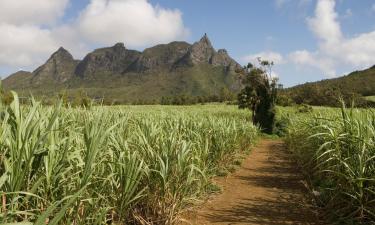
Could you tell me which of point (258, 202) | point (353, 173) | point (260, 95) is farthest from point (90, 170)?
point (260, 95)

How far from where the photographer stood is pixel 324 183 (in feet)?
24.5

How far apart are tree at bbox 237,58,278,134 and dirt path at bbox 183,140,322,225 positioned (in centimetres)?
1759

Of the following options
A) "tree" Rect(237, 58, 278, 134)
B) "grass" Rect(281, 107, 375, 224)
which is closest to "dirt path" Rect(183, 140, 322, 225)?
"grass" Rect(281, 107, 375, 224)

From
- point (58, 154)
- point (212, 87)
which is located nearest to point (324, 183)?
point (58, 154)

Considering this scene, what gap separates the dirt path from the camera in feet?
19.9

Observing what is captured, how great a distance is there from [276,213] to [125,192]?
3207 millimetres

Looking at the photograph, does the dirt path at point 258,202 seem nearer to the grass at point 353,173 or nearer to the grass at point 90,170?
the grass at point 353,173

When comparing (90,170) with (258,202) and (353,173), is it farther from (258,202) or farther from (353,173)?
(258,202)

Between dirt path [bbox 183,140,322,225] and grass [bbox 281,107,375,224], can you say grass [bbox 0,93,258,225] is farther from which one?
grass [bbox 281,107,375,224]

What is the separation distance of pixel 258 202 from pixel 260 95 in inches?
948

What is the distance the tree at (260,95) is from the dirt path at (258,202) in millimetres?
17593

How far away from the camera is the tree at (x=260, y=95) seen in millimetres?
29031

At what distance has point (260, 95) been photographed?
101ft

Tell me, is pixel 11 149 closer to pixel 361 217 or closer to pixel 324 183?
pixel 361 217
